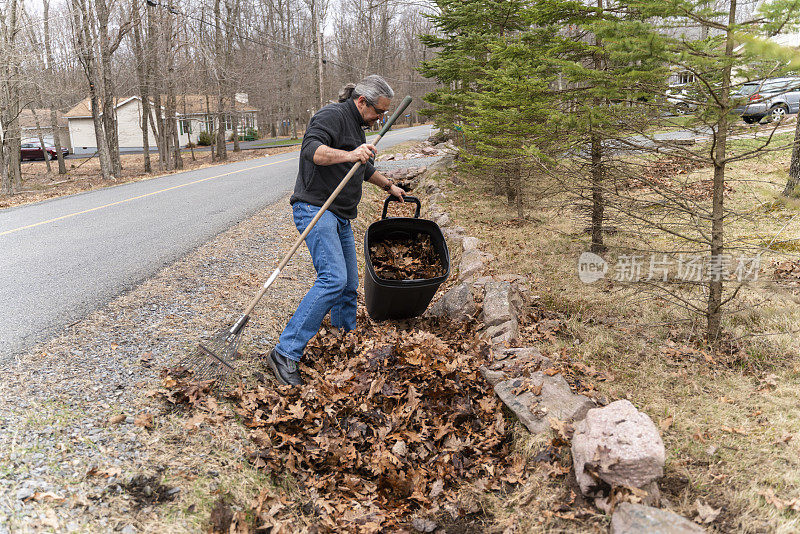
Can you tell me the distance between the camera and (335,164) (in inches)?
157

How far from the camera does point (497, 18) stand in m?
11.0

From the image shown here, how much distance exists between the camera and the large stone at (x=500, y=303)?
194 inches

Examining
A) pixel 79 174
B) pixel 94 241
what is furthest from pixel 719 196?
pixel 79 174

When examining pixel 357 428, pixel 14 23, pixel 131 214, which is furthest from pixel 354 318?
pixel 14 23

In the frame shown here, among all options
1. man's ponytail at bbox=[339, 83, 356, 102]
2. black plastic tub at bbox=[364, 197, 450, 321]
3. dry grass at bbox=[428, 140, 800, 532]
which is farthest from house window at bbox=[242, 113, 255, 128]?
man's ponytail at bbox=[339, 83, 356, 102]

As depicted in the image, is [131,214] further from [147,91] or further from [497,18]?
[147,91]

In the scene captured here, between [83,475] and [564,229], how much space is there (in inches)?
317

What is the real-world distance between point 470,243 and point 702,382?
13.8 ft

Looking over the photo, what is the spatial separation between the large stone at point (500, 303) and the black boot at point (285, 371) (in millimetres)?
1964

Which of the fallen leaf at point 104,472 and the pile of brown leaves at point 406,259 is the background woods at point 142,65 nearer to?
the pile of brown leaves at point 406,259

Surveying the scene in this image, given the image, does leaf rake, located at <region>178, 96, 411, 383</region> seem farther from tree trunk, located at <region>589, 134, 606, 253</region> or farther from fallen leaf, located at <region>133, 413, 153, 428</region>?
tree trunk, located at <region>589, 134, 606, 253</region>

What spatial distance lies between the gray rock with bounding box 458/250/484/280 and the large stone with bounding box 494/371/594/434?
109 inches

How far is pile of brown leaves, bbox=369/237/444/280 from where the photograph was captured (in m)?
4.87

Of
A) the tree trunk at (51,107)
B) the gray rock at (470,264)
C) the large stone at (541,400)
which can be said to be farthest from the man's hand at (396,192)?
the tree trunk at (51,107)
